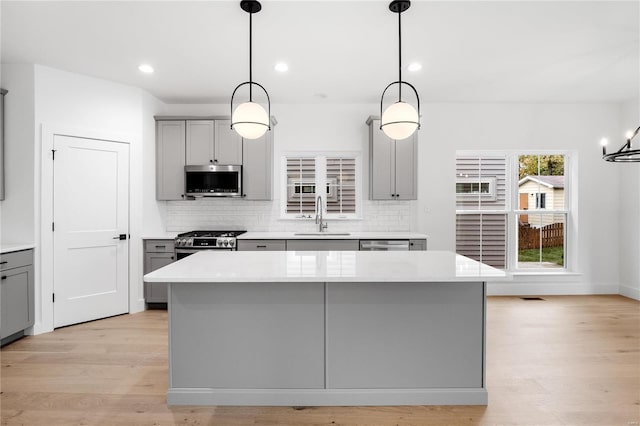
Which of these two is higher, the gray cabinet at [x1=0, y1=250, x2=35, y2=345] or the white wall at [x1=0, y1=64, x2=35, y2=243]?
the white wall at [x1=0, y1=64, x2=35, y2=243]

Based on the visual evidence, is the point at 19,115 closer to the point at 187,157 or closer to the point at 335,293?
the point at 187,157

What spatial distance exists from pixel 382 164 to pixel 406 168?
31cm

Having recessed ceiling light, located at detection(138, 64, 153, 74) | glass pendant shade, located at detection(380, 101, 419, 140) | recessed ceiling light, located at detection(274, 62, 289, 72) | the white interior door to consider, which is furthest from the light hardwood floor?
recessed ceiling light, located at detection(274, 62, 289, 72)

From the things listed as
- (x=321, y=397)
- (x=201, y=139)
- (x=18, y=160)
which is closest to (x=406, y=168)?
(x=201, y=139)

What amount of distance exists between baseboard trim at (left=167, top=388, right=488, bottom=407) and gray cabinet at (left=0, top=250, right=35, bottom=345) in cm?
208

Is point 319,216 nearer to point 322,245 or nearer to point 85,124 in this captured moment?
point 322,245

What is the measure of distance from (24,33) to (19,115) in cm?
92

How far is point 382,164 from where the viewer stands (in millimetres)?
4707

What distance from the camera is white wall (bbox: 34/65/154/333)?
12.0 ft

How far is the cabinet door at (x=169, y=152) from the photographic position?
470 centimetres

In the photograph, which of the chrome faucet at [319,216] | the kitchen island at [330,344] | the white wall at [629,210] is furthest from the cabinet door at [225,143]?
the white wall at [629,210]

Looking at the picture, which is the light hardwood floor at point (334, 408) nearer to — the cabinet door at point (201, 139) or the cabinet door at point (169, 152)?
the cabinet door at point (169, 152)

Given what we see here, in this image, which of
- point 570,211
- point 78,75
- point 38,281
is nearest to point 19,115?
point 78,75

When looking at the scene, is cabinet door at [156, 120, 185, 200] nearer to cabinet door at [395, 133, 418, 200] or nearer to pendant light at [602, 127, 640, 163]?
cabinet door at [395, 133, 418, 200]
